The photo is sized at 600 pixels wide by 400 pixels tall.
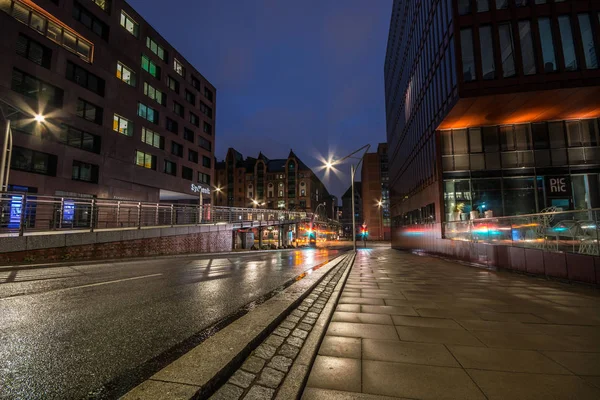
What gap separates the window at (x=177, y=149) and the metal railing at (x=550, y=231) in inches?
1335

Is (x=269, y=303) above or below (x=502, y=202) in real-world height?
below

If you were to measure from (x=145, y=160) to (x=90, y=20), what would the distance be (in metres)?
12.8

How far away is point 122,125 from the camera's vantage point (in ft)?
91.9

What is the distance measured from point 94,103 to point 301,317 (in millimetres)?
29220

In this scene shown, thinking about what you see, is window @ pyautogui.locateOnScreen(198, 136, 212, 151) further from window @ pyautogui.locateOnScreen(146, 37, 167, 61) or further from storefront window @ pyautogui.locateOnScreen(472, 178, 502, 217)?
storefront window @ pyautogui.locateOnScreen(472, 178, 502, 217)

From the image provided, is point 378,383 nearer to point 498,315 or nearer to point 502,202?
point 498,315

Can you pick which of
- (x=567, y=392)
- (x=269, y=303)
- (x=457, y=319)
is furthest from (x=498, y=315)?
(x=269, y=303)

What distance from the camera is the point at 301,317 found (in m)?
4.16

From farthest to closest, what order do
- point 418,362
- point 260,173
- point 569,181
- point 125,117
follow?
point 260,173 → point 125,117 → point 569,181 → point 418,362

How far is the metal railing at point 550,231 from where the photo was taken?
291 inches

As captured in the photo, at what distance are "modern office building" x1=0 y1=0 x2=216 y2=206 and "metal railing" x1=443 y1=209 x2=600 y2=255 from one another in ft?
84.3

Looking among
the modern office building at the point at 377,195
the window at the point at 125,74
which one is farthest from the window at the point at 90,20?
the modern office building at the point at 377,195

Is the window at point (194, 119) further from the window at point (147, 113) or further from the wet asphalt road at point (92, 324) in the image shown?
the wet asphalt road at point (92, 324)

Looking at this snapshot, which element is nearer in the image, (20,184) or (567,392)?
(567,392)
